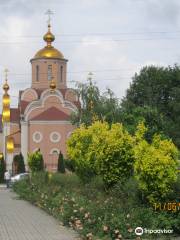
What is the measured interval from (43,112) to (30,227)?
47.0 metres

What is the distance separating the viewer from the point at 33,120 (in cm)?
6006

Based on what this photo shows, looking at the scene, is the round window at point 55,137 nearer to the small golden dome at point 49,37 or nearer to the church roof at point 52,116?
the church roof at point 52,116

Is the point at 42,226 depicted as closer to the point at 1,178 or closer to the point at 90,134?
the point at 90,134

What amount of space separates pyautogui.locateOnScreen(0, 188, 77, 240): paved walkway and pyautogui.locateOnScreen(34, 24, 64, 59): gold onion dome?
4587cm

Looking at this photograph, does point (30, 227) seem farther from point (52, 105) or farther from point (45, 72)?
point (45, 72)

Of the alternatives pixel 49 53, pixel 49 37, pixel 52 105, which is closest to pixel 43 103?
pixel 52 105

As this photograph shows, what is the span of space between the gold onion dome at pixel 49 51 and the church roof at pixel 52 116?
695 centimetres

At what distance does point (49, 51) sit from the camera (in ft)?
212

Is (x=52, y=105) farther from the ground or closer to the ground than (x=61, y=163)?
farther from the ground

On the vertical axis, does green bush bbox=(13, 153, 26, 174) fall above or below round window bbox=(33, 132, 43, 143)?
below

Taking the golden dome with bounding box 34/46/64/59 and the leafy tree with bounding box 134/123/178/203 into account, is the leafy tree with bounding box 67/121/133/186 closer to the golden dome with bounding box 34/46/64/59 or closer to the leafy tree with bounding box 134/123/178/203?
the leafy tree with bounding box 134/123/178/203

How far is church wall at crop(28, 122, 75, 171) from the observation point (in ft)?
195

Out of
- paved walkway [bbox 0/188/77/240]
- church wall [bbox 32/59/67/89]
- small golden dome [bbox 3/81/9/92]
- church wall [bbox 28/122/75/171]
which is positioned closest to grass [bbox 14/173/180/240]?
paved walkway [bbox 0/188/77/240]

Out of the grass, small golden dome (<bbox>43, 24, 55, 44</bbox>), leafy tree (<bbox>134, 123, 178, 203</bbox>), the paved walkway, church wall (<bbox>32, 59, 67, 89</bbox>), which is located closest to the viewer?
the grass
